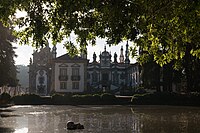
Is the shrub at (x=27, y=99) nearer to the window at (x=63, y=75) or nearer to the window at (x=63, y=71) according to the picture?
the window at (x=63, y=75)

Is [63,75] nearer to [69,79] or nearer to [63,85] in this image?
[69,79]

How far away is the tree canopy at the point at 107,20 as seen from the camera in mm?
7379

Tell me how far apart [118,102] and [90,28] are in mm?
42377

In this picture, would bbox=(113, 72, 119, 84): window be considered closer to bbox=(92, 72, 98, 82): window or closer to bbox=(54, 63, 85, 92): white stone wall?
bbox=(92, 72, 98, 82): window

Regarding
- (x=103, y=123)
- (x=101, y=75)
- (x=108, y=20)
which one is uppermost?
(x=101, y=75)

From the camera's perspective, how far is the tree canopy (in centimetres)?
738

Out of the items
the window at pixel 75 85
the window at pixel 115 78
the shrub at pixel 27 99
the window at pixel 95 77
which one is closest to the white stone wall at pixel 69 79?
the window at pixel 75 85

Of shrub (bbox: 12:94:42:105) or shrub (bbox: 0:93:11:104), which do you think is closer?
shrub (bbox: 0:93:11:104)

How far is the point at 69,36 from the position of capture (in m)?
8.78

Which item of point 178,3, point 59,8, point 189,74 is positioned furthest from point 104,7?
point 189,74

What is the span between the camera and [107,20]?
7.99 meters

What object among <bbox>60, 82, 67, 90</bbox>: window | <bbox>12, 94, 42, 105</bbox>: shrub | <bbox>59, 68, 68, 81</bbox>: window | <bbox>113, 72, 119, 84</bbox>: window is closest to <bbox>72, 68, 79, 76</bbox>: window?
<bbox>59, 68, 68, 81</bbox>: window

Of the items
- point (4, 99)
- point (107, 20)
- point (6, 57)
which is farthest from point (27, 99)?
point (107, 20)

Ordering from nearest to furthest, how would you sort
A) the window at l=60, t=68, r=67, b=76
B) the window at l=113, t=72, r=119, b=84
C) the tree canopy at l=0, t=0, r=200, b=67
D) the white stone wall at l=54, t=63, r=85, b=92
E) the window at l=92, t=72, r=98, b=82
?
the tree canopy at l=0, t=0, r=200, b=67, the white stone wall at l=54, t=63, r=85, b=92, the window at l=60, t=68, r=67, b=76, the window at l=92, t=72, r=98, b=82, the window at l=113, t=72, r=119, b=84
